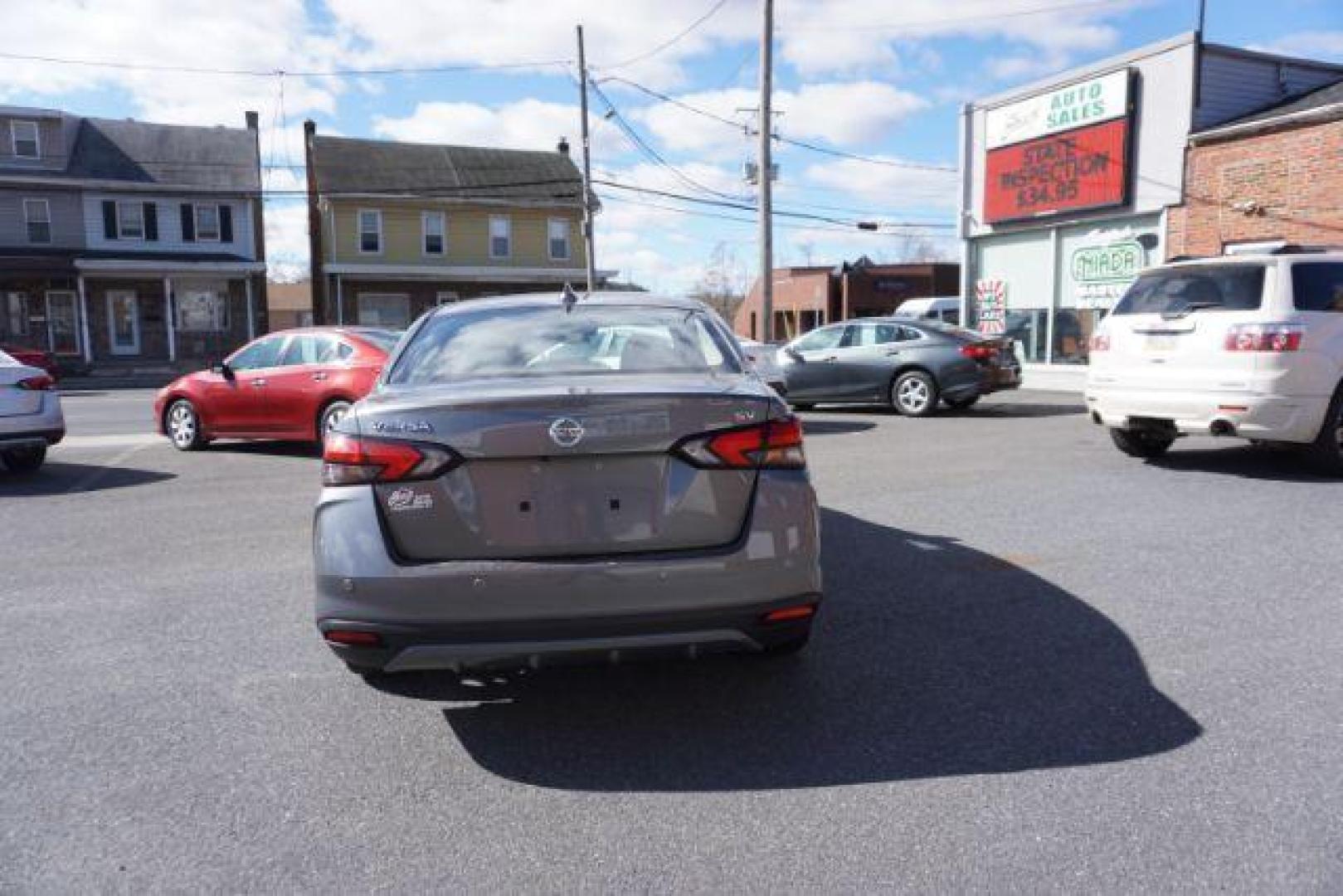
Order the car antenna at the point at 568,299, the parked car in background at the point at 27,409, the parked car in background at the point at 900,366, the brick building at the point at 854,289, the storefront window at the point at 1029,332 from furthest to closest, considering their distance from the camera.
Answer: the brick building at the point at 854,289 < the storefront window at the point at 1029,332 < the parked car in background at the point at 900,366 < the parked car in background at the point at 27,409 < the car antenna at the point at 568,299

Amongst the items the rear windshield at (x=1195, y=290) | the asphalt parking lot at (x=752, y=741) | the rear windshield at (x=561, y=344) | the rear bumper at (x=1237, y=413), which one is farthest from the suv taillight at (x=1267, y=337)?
the rear windshield at (x=561, y=344)

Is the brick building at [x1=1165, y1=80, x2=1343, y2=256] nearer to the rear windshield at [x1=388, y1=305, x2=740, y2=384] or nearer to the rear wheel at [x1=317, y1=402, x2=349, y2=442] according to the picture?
the rear wheel at [x1=317, y1=402, x2=349, y2=442]

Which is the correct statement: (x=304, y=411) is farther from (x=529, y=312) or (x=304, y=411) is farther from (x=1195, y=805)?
(x=1195, y=805)

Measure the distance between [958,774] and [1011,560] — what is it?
109 inches

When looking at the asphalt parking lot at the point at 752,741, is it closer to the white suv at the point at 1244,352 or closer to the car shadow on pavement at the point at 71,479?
the white suv at the point at 1244,352

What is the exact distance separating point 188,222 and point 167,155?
272 cm

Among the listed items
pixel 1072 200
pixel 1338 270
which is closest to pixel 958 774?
pixel 1338 270

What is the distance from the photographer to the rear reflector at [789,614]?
10.6 ft

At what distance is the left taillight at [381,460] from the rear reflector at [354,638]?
475 millimetres

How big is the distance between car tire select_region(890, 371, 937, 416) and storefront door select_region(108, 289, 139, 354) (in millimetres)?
29604

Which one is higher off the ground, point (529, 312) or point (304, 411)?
point (529, 312)

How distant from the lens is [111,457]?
11.2 m

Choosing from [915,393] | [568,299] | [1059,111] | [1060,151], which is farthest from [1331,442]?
[1059,111]

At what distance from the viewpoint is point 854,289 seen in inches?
1588
